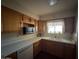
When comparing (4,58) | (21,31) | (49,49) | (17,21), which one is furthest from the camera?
(49,49)

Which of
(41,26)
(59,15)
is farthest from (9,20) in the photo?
(59,15)

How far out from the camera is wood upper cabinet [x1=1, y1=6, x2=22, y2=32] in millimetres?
1545

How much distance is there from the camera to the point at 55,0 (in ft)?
5.69

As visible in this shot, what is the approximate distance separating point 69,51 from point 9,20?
8.00ft

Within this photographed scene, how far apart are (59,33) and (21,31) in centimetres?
204

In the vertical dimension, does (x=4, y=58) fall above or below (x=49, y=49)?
above

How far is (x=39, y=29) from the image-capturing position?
3623mm

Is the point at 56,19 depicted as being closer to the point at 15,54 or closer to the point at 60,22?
the point at 60,22

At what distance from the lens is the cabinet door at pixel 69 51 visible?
2125mm

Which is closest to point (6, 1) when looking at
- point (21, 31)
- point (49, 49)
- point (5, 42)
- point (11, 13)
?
point (11, 13)

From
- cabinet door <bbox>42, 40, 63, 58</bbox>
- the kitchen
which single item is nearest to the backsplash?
the kitchen

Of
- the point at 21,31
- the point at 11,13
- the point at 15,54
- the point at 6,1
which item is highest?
the point at 6,1

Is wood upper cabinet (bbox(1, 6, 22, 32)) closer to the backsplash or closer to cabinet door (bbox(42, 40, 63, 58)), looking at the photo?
cabinet door (bbox(42, 40, 63, 58))

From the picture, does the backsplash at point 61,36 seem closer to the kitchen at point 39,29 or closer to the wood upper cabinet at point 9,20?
the kitchen at point 39,29
